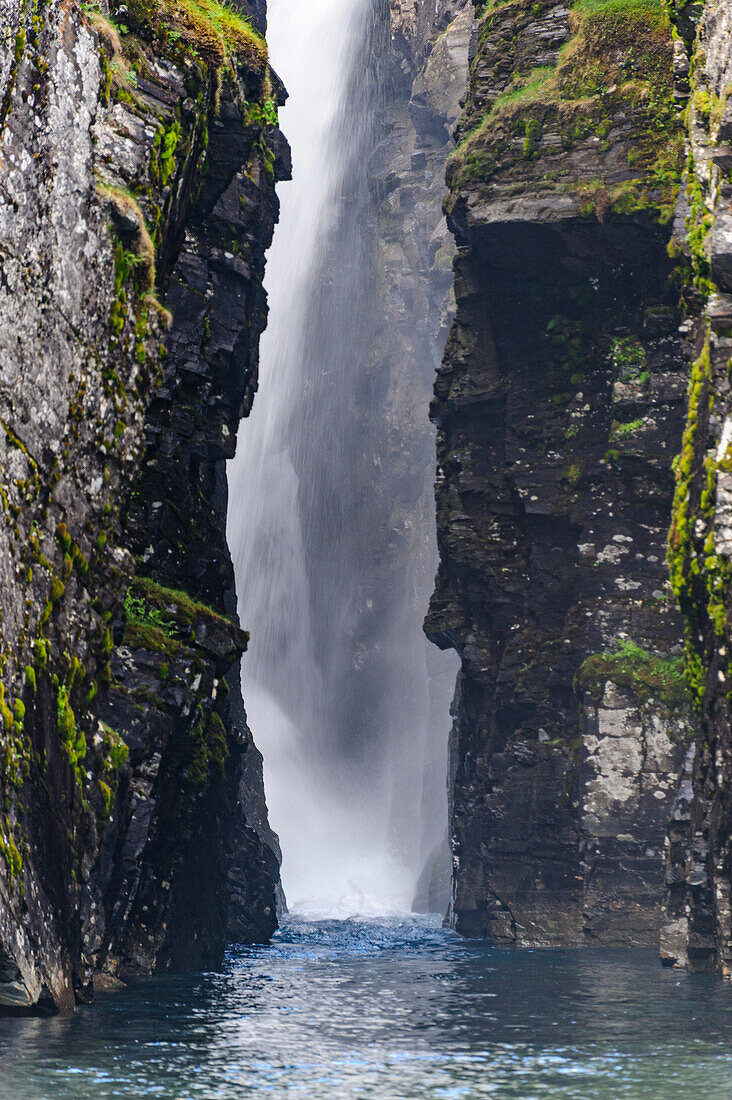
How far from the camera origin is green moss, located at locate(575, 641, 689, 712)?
27391 millimetres

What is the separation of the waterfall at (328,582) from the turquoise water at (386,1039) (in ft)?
170

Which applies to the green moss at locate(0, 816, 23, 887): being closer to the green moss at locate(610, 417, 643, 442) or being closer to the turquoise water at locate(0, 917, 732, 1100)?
the turquoise water at locate(0, 917, 732, 1100)

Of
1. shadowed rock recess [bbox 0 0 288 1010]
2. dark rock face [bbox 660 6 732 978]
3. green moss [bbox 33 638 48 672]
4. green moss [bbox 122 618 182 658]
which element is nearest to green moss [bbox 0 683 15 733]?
shadowed rock recess [bbox 0 0 288 1010]

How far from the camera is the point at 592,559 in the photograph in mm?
29891

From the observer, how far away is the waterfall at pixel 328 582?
69438mm

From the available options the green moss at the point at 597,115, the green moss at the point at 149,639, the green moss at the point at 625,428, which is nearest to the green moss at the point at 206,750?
the green moss at the point at 149,639

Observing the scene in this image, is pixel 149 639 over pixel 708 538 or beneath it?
beneath

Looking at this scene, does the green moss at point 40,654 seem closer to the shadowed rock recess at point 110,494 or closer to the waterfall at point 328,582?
the shadowed rock recess at point 110,494

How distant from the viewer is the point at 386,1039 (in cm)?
956

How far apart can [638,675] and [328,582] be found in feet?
146

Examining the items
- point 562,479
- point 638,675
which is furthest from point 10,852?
point 562,479

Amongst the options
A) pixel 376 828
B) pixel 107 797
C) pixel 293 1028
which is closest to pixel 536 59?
pixel 107 797

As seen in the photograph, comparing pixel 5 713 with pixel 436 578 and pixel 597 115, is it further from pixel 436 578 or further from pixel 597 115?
pixel 597 115

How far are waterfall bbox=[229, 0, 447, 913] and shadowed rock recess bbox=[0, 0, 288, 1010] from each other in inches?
1845
